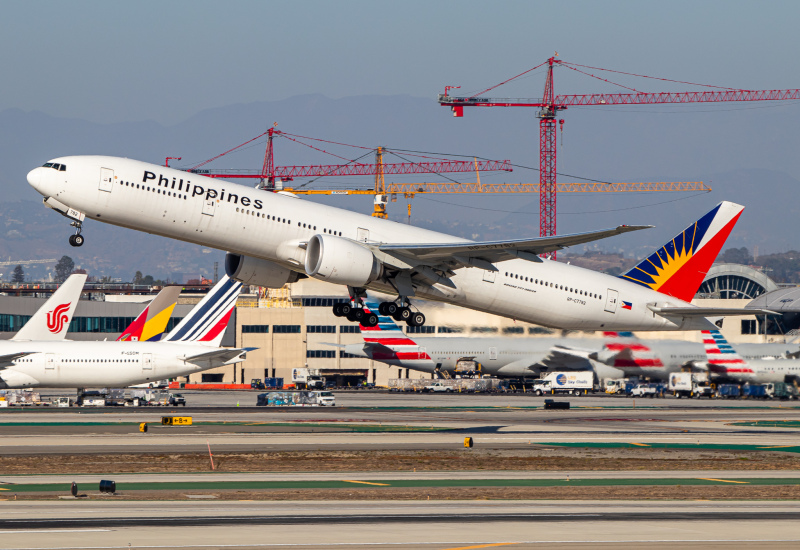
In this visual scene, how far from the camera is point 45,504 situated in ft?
89.8

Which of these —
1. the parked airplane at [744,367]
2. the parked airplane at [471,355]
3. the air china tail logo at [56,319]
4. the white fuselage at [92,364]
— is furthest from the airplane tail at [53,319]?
the parked airplane at [744,367]

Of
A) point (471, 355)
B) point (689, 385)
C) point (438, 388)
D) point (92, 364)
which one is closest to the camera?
point (92, 364)

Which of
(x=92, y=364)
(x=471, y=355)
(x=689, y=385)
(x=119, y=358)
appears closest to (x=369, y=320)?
(x=119, y=358)

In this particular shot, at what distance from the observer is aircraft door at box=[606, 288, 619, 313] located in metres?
50.4

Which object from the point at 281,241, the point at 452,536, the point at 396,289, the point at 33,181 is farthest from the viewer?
the point at 396,289

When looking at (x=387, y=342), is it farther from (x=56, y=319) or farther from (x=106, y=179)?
(x=106, y=179)

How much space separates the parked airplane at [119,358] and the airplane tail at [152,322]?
17.9ft

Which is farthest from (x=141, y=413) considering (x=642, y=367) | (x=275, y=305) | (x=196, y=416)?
(x=275, y=305)

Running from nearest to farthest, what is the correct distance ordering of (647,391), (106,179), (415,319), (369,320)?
(106,179)
(369,320)
(415,319)
(647,391)

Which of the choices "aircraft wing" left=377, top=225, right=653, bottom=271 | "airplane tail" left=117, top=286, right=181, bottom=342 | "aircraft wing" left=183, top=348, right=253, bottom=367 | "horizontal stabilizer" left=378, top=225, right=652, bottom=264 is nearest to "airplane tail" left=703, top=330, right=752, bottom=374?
"aircraft wing" left=183, top=348, right=253, bottom=367

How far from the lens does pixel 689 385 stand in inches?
3602

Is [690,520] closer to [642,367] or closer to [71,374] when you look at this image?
[71,374]

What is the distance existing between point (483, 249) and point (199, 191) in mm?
12065

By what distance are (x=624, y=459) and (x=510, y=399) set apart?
45393 millimetres
